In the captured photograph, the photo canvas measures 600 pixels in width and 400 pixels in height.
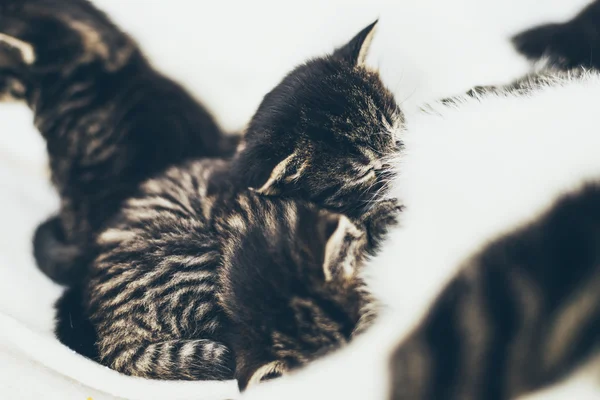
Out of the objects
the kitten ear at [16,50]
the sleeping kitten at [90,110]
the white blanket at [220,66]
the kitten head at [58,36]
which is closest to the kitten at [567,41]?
the white blanket at [220,66]

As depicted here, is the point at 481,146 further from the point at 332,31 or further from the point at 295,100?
the point at 332,31

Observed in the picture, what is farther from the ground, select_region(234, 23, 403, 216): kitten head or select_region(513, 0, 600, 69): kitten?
select_region(513, 0, 600, 69): kitten

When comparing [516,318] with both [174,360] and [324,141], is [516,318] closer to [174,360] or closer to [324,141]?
[324,141]

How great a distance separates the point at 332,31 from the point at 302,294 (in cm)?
69

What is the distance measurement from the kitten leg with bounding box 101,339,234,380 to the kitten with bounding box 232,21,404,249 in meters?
0.30

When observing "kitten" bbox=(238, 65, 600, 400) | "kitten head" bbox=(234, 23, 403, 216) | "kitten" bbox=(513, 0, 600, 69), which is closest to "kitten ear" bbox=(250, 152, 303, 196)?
"kitten head" bbox=(234, 23, 403, 216)

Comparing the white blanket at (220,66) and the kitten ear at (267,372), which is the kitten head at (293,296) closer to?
the kitten ear at (267,372)

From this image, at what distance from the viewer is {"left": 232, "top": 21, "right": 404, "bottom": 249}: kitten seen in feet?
2.90

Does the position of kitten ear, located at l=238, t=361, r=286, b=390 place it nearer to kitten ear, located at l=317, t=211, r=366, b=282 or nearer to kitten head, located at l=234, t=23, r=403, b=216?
kitten ear, located at l=317, t=211, r=366, b=282

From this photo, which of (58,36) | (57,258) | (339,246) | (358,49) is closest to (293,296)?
(339,246)

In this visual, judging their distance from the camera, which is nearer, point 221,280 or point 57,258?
point 221,280

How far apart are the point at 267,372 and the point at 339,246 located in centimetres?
22

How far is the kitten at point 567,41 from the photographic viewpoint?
943 millimetres

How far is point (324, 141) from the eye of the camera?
89cm
